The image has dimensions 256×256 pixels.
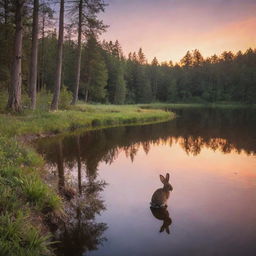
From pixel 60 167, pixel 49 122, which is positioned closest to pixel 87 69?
pixel 49 122

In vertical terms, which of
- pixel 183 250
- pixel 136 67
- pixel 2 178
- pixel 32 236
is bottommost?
pixel 183 250

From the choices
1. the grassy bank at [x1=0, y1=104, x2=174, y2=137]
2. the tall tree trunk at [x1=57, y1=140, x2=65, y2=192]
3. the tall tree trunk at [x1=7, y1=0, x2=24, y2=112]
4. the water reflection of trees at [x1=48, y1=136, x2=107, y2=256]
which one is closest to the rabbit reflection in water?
the water reflection of trees at [x1=48, y1=136, x2=107, y2=256]

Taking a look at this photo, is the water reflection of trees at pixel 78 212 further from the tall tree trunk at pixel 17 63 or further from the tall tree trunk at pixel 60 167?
the tall tree trunk at pixel 17 63

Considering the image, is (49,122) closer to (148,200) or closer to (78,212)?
(148,200)

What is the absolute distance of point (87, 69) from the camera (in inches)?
1784

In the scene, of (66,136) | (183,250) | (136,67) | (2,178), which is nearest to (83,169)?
(2,178)

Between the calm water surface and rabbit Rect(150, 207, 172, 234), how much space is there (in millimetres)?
23

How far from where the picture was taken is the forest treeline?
16703mm

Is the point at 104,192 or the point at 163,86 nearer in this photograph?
the point at 104,192

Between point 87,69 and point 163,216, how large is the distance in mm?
41938

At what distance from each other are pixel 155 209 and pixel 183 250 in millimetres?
1589

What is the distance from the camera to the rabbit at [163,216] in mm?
5355

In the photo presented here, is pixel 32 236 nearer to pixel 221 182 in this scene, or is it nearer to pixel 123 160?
pixel 221 182

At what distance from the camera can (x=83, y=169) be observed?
899cm
